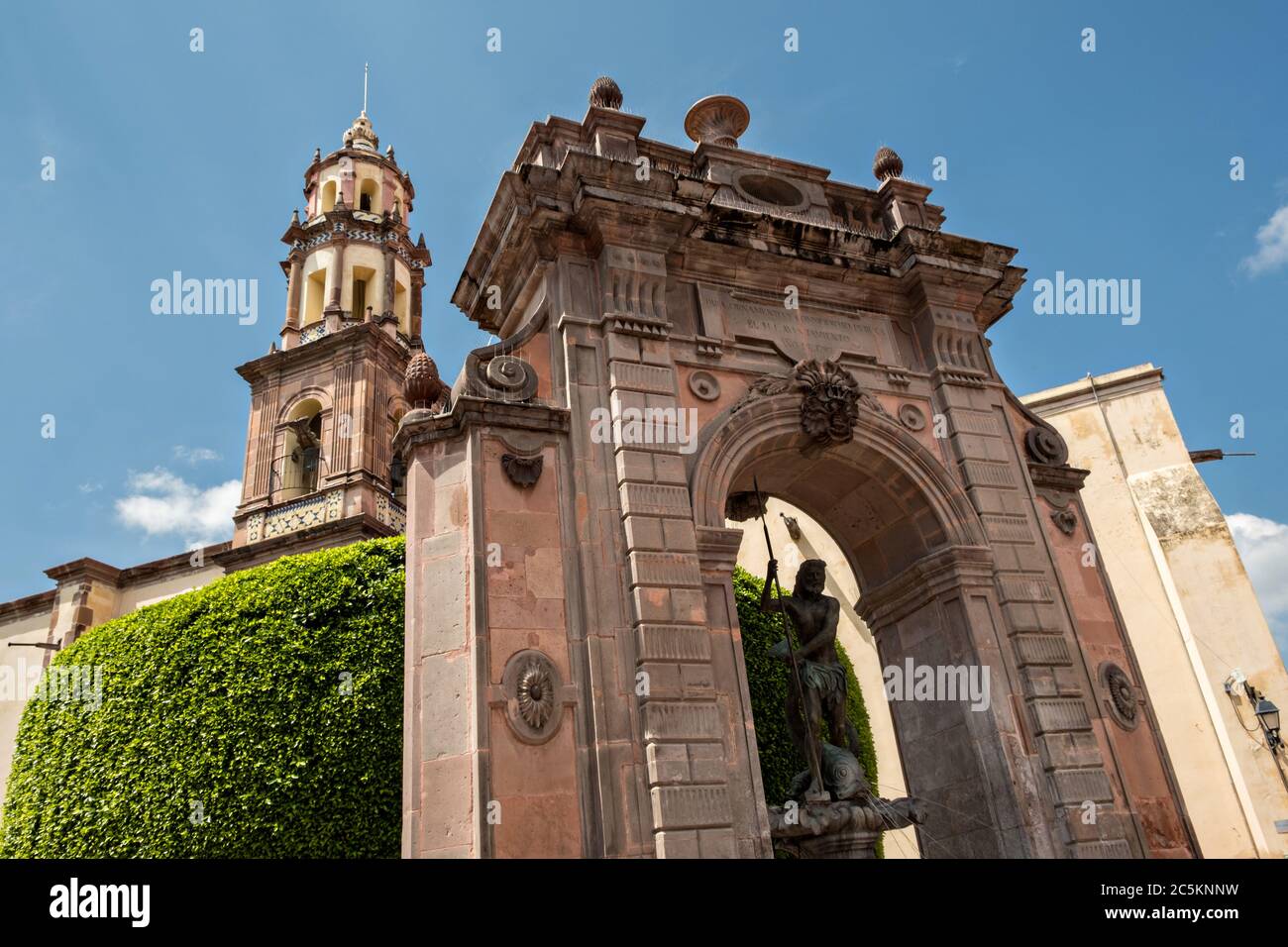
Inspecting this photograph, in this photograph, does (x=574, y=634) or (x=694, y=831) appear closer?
(x=694, y=831)

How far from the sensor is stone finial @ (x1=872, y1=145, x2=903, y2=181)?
1298cm

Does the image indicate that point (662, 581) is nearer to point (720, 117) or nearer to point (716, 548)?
point (716, 548)

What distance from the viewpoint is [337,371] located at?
2912 cm

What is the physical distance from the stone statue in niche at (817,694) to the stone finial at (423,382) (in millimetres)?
3975

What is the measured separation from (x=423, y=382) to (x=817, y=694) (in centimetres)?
525

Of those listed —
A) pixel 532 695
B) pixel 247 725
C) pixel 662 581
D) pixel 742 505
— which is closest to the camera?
pixel 532 695

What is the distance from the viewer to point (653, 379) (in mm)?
9766

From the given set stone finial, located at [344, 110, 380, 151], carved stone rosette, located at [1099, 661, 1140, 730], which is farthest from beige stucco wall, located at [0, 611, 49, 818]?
carved stone rosette, located at [1099, 661, 1140, 730]

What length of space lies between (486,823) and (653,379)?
4588 millimetres

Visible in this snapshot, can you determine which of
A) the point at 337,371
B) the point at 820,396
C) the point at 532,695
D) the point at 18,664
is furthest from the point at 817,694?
the point at 18,664

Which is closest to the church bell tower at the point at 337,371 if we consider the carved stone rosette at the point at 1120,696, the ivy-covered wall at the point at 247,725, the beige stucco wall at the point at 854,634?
the ivy-covered wall at the point at 247,725

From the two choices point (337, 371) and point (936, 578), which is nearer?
point (936, 578)
